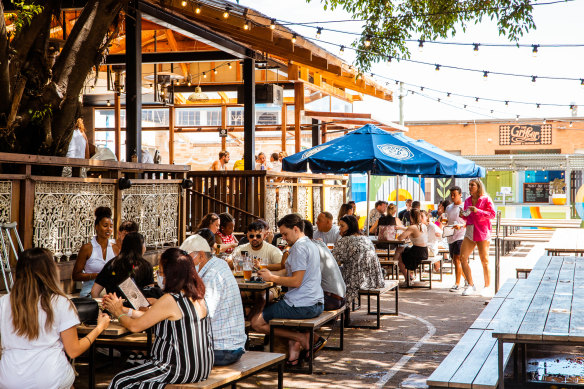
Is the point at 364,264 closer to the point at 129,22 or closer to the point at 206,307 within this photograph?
the point at 206,307

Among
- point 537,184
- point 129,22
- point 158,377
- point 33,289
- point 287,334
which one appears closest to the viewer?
point 33,289

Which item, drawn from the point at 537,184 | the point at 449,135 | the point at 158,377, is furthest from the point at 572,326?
the point at 449,135

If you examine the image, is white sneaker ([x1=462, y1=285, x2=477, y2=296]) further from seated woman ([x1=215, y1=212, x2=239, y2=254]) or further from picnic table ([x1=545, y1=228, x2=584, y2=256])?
seated woman ([x1=215, y1=212, x2=239, y2=254])

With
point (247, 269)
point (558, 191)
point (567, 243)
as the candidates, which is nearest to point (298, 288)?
point (247, 269)

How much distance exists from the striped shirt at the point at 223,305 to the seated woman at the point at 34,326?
116 cm

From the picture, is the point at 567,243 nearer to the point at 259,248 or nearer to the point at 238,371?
the point at 259,248

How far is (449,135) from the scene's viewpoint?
4478cm

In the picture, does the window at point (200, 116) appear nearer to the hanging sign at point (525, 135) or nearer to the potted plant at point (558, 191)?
the potted plant at point (558, 191)

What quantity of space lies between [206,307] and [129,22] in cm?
780

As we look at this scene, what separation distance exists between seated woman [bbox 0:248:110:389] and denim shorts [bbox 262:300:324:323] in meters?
2.96

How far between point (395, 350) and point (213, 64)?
1258 cm

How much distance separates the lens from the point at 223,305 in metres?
5.32

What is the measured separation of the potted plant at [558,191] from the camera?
94.4 ft

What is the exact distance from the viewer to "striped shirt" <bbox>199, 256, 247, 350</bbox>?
515cm
